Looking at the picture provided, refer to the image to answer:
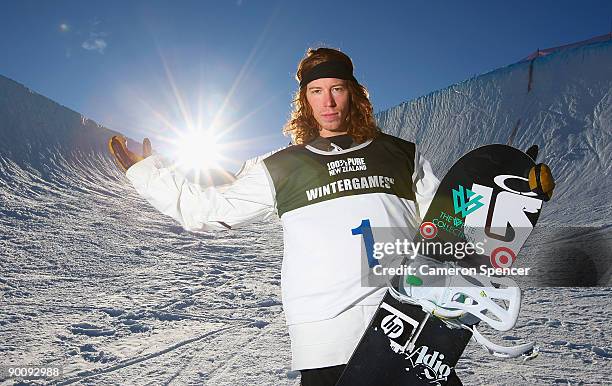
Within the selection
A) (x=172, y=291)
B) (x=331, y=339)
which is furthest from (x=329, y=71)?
(x=172, y=291)

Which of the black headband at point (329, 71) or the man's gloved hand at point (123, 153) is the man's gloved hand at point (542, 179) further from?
the man's gloved hand at point (123, 153)

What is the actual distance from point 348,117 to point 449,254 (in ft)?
2.12

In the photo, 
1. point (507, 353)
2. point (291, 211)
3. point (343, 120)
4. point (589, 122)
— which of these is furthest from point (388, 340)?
point (589, 122)

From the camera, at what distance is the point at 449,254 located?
1619 millimetres

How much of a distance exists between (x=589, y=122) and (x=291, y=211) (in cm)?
1696

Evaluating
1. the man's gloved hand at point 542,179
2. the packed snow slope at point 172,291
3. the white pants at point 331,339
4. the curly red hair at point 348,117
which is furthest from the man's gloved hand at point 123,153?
the packed snow slope at point 172,291

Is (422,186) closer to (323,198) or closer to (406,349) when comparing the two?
(323,198)

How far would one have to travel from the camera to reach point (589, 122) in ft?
49.1

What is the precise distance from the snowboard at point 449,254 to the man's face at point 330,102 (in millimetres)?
470

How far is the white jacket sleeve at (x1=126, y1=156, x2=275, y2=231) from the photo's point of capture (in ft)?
5.08

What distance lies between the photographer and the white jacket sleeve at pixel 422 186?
63.9 inches

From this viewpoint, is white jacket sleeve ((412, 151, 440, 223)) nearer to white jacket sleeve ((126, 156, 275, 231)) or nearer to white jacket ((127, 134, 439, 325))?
white jacket ((127, 134, 439, 325))

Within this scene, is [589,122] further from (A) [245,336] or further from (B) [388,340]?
(B) [388,340]

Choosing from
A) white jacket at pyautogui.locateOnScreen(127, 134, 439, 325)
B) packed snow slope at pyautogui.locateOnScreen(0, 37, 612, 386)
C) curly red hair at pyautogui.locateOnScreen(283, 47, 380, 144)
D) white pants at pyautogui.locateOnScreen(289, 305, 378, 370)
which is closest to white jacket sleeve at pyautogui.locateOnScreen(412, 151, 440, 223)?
white jacket at pyautogui.locateOnScreen(127, 134, 439, 325)
